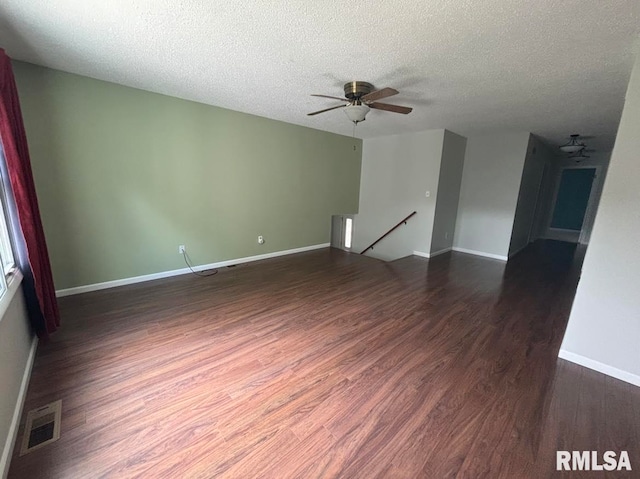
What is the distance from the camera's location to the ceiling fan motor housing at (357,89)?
273 centimetres

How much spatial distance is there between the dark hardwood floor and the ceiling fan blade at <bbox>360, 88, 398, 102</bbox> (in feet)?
7.24

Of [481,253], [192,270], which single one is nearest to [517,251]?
[481,253]

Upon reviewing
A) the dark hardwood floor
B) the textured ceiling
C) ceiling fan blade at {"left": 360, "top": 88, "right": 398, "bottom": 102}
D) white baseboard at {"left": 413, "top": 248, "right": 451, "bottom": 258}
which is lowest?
the dark hardwood floor

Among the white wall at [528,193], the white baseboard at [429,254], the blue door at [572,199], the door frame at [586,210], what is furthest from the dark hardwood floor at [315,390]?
the blue door at [572,199]

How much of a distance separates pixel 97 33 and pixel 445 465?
12.1 ft

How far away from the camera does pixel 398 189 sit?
5.69 meters

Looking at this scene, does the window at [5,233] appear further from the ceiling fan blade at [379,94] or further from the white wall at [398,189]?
the white wall at [398,189]

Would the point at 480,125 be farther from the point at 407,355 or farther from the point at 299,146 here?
the point at 407,355

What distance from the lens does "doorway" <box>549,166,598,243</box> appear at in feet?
29.3

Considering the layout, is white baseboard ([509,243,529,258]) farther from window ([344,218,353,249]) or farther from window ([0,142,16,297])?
window ([0,142,16,297])

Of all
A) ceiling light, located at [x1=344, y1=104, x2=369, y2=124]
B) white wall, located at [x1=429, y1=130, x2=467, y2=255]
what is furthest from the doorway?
ceiling light, located at [x1=344, y1=104, x2=369, y2=124]

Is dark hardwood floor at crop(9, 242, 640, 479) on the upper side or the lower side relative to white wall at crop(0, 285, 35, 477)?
lower

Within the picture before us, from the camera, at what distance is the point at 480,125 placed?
442 centimetres

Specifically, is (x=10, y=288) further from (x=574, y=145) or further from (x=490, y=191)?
(x=574, y=145)
